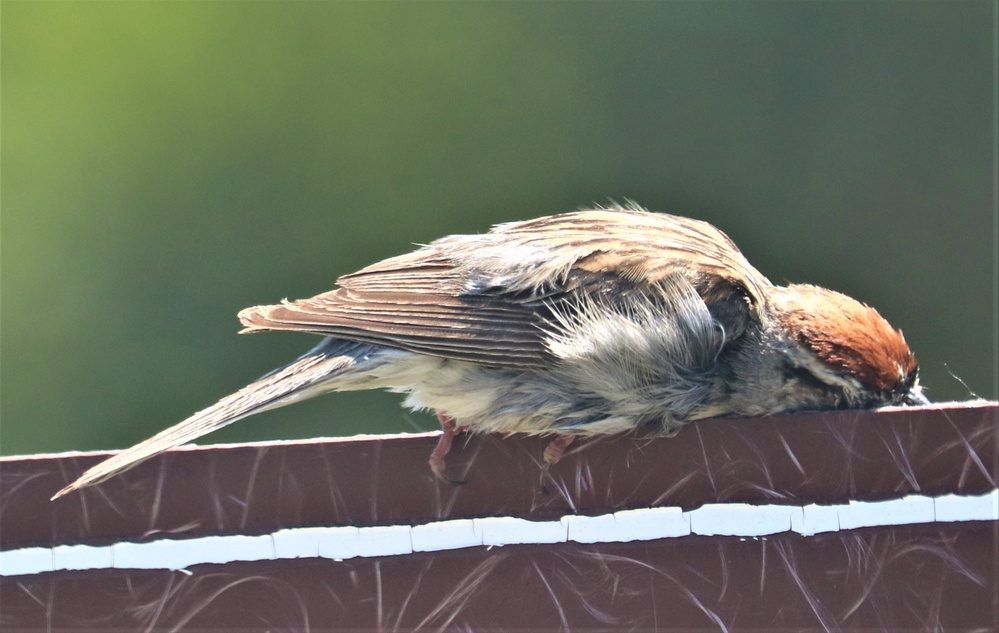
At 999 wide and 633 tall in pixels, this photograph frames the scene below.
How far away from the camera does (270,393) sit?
202 cm

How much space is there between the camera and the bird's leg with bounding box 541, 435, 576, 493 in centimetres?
149

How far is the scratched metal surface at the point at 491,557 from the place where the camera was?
143 cm

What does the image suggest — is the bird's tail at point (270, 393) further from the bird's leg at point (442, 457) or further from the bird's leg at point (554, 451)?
the bird's leg at point (554, 451)

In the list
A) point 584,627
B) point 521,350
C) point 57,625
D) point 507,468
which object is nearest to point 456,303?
point 521,350

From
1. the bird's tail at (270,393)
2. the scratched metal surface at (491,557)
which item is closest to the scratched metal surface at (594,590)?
the scratched metal surface at (491,557)

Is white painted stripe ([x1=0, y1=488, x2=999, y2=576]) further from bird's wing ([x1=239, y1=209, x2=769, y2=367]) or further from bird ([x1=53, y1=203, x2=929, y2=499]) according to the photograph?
bird's wing ([x1=239, y1=209, x2=769, y2=367])

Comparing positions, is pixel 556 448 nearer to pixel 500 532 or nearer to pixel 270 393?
pixel 500 532

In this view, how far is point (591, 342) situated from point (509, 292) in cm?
22

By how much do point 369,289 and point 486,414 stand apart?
0.45m

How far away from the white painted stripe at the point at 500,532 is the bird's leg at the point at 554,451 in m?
0.07

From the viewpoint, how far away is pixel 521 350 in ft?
6.81

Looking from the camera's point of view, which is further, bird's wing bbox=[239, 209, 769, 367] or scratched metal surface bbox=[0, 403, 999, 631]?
bird's wing bbox=[239, 209, 769, 367]

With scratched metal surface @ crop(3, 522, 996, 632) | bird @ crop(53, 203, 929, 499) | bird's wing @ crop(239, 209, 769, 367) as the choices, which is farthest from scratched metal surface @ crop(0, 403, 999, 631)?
bird's wing @ crop(239, 209, 769, 367)

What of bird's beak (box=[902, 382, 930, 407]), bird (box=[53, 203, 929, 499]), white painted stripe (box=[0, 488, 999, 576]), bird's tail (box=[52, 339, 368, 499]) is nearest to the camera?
white painted stripe (box=[0, 488, 999, 576])
